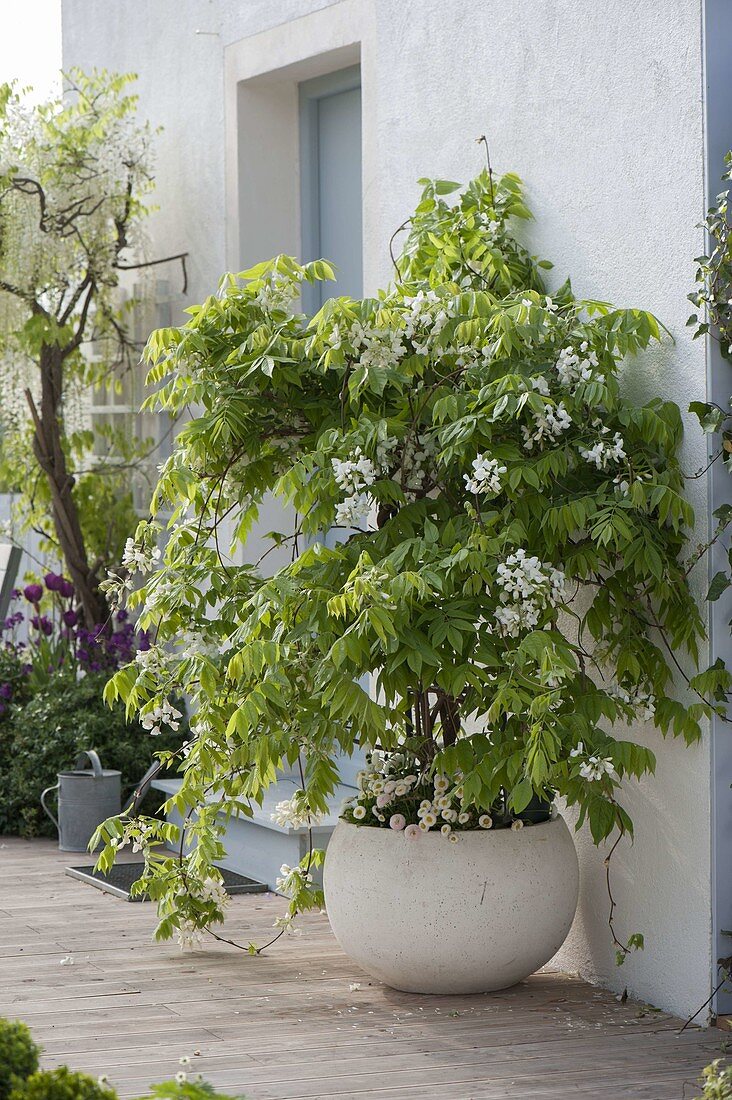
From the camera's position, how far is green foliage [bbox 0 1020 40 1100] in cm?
203

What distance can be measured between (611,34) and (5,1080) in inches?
119

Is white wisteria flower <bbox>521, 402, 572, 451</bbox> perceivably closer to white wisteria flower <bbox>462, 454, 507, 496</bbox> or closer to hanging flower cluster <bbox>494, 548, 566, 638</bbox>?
white wisteria flower <bbox>462, 454, 507, 496</bbox>

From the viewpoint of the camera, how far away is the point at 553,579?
3.61 meters

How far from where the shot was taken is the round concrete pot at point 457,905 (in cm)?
381

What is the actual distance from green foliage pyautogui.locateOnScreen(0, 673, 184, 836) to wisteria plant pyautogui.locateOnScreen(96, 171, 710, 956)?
205 centimetres

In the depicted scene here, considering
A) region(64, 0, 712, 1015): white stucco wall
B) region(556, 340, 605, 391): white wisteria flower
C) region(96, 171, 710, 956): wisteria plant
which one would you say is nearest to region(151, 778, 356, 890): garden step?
region(96, 171, 710, 956): wisteria plant

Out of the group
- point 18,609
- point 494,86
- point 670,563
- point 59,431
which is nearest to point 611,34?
point 494,86

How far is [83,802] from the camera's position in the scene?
5.84 metres

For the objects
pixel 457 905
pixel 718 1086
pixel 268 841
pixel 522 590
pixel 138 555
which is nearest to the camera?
pixel 718 1086

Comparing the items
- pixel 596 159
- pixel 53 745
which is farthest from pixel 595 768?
pixel 53 745

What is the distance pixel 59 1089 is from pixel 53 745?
4.23m

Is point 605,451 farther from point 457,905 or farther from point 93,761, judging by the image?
point 93,761

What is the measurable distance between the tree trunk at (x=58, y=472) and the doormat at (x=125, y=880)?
5.44ft

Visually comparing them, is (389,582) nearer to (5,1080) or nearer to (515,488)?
(515,488)
